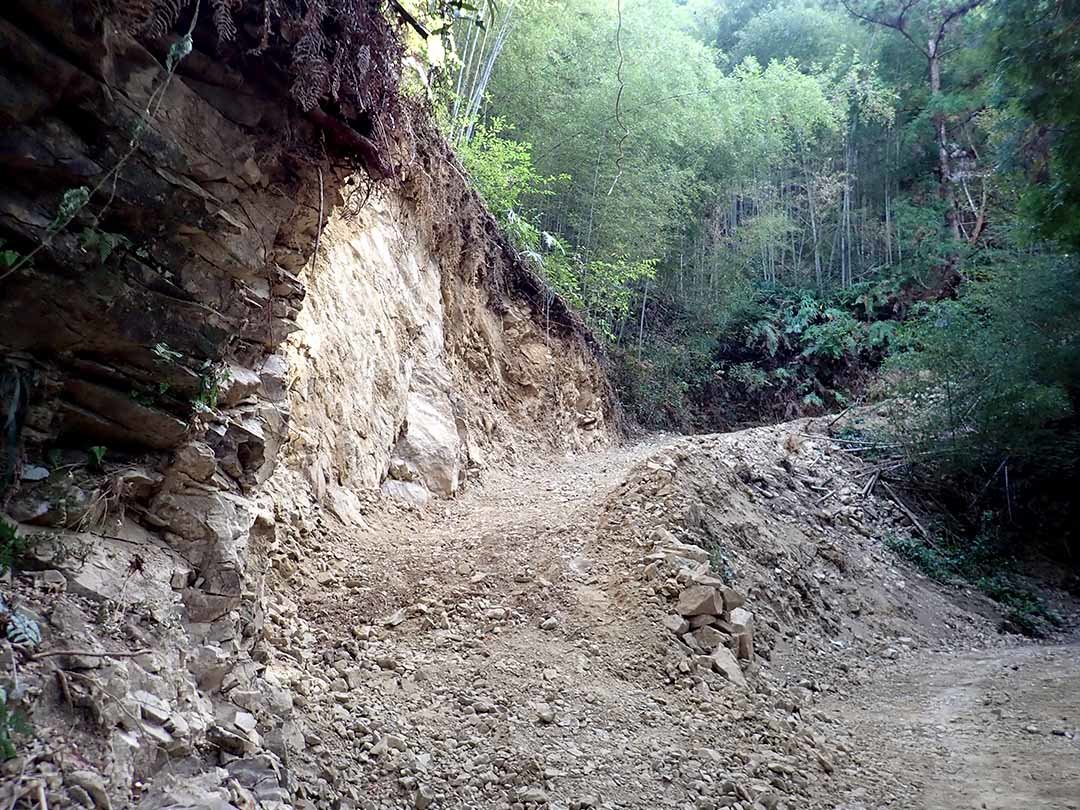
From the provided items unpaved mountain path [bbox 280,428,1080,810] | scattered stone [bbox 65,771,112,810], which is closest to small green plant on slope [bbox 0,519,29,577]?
scattered stone [bbox 65,771,112,810]

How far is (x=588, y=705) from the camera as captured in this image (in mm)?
3119

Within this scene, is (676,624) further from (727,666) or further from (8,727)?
(8,727)

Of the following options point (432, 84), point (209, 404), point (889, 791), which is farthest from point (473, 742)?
point (432, 84)

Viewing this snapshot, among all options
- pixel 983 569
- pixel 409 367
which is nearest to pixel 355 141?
pixel 409 367

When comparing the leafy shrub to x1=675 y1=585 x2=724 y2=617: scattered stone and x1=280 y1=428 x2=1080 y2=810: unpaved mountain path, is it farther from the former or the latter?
x1=675 y1=585 x2=724 y2=617: scattered stone

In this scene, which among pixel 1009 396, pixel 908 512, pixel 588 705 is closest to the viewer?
pixel 588 705

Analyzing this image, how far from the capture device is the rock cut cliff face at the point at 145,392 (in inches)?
64.7

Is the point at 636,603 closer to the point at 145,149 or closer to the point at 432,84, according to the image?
the point at 145,149

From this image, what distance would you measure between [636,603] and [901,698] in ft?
6.69

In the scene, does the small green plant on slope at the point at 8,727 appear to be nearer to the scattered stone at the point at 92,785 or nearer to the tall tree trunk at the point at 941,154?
the scattered stone at the point at 92,785

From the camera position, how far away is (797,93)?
14.7 meters

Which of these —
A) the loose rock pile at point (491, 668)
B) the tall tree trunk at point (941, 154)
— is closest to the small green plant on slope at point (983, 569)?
the loose rock pile at point (491, 668)

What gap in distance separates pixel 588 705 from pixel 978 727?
97.5 inches

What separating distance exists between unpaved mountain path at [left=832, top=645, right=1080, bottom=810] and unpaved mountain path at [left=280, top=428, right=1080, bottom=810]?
0.6 inches
